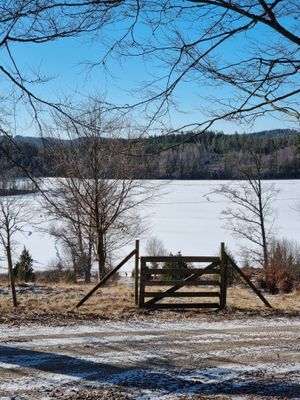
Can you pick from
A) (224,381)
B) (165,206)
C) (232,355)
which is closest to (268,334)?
(232,355)

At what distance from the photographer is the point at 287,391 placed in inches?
194

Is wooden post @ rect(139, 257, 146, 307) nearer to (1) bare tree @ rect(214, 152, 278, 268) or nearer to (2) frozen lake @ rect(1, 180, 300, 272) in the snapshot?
(1) bare tree @ rect(214, 152, 278, 268)

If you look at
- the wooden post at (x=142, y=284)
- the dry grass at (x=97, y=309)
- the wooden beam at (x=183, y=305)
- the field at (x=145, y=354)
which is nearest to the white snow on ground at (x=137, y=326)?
the field at (x=145, y=354)

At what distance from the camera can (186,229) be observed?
56.5 meters

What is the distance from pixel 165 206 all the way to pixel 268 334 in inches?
2798

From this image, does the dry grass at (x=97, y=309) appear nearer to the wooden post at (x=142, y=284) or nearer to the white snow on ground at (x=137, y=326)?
the wooden post at (x=142, y=284)

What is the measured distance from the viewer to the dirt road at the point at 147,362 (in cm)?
485

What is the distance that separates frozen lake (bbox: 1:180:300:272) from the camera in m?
44.6

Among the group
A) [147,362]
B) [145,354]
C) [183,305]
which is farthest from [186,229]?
[147,362]

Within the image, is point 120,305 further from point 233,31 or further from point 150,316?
point 233,31

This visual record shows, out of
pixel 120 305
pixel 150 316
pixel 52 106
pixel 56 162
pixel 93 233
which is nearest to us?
pixel 52 106

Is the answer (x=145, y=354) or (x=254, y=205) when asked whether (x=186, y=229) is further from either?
(x=145, y=354)

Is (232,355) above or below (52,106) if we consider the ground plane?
below

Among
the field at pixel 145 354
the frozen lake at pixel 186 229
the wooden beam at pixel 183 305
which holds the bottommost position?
the frozen lake at pixel 186 229
